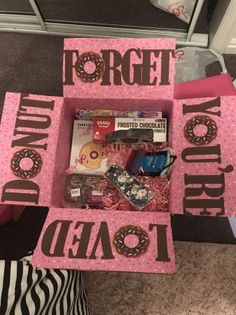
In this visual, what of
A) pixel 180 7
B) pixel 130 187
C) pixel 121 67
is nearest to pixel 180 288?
pixel 130 187

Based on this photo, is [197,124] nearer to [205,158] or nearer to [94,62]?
[205,158]

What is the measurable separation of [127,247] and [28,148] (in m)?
0.34

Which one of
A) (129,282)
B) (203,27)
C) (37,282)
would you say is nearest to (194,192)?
(37,282)

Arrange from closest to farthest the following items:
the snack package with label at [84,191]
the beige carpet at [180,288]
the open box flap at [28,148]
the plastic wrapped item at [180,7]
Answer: the open box flap at [28,148], the snack package with label at [84,191], the beige carpet at [180,288], the plastic wrapped item at [180,7]

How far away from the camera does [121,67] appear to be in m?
0.89

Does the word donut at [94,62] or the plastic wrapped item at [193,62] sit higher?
the plastic wrapped item at [193,62]

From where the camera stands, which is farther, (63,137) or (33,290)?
(63,137)

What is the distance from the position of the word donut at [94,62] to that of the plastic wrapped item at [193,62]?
53 cm

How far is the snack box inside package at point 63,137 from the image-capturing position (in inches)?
30.4

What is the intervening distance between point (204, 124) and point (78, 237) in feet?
1.31

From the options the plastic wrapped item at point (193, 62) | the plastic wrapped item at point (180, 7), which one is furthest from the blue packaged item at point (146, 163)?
the plastic wrapped item at point (180, 7)

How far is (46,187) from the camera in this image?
0.85m

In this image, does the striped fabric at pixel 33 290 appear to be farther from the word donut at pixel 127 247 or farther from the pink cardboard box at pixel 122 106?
the word donut at pixel 127 247

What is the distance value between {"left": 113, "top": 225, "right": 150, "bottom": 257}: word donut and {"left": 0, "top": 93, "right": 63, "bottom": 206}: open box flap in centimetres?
20
